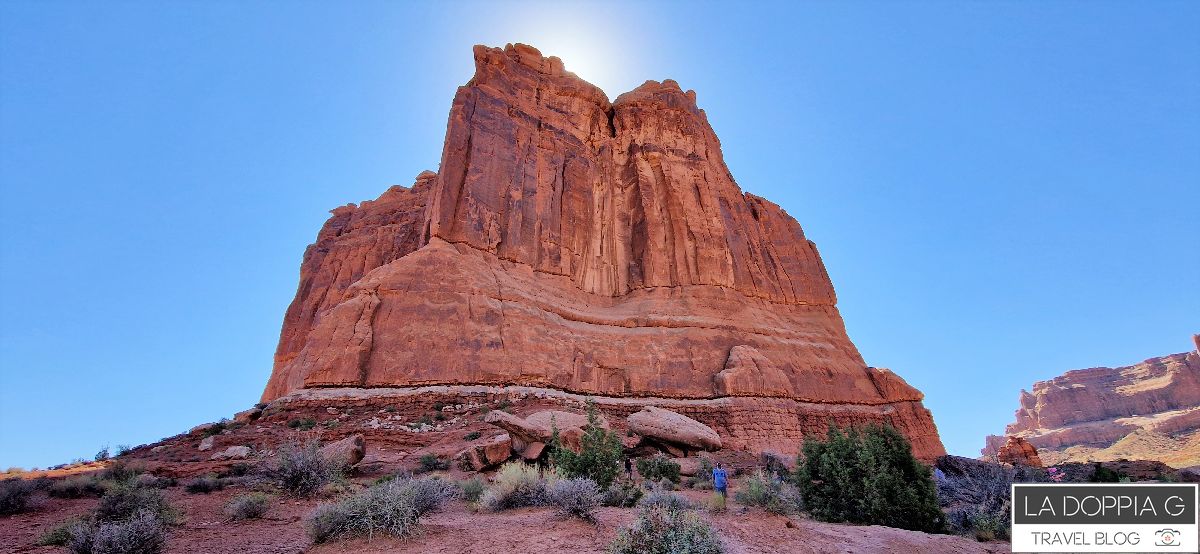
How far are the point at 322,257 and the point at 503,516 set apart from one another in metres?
44.2

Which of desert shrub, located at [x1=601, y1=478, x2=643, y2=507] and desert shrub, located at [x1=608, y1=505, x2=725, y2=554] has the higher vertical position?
desert shrub, located at [x1=608, y1=505, x2=725, y2=554]

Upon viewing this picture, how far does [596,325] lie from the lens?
93.6ft

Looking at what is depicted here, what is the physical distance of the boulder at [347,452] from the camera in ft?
38.0

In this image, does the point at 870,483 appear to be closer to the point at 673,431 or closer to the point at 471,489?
the point at 471,489

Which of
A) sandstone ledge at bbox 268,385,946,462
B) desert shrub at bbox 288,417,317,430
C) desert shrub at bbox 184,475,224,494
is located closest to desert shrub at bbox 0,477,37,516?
desert shrub at bbox 184,475,224,494

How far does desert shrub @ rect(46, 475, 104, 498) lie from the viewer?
9641 millimetres

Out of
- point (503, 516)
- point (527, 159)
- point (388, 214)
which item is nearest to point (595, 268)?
point (527, 159)

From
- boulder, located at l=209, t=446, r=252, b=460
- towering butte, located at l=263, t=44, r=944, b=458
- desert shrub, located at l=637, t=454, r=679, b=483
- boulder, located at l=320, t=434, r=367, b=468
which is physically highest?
towering butte, located at l=263, t=44, r=944, b=458

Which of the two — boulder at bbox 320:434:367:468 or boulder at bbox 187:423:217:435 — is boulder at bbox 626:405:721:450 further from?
boulder at bbox 187:423:217:435

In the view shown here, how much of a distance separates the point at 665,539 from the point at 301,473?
762 cm

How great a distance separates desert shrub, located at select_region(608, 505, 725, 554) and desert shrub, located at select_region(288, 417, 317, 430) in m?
15.3

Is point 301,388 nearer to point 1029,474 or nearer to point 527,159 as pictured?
point 527,159

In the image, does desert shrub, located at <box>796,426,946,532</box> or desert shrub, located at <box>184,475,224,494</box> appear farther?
desert shrub, located at <box>184,475,224,494</box>

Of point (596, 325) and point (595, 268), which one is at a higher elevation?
point (595, 268)
